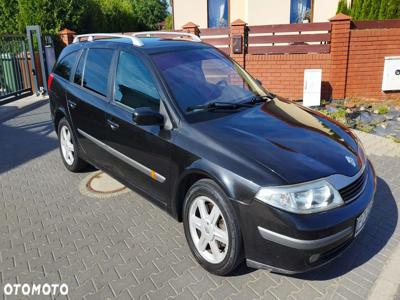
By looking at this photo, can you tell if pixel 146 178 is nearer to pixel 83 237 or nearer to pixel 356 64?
pixel 83 237

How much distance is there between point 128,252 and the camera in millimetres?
3441

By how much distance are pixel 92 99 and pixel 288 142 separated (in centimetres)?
240

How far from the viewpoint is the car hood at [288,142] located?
2.75 meters

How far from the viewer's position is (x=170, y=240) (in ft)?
11.9

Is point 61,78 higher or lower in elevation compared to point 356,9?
lower

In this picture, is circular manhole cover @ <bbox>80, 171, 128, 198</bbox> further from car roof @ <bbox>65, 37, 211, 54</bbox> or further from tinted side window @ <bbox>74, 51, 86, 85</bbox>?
car roof @ <bbox>65, 37, 211, 54</bbox>

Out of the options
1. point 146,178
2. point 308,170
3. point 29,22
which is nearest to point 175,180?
point 146,178

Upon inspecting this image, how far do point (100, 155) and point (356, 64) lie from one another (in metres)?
6.92

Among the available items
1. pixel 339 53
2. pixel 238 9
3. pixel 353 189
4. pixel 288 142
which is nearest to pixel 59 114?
pixel 288 142

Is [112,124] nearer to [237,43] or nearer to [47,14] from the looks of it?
[237,43]

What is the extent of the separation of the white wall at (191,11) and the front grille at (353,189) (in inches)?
500

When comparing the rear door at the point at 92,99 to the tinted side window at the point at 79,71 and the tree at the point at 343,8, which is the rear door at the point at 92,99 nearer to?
the tinted side window at the point at 79,71

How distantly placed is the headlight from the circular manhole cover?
255 centimetres

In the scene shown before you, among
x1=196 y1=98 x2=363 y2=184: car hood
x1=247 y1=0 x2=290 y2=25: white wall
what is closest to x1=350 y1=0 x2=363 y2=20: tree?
x1=247 y1=0 x2=290 y2=25: white wall
